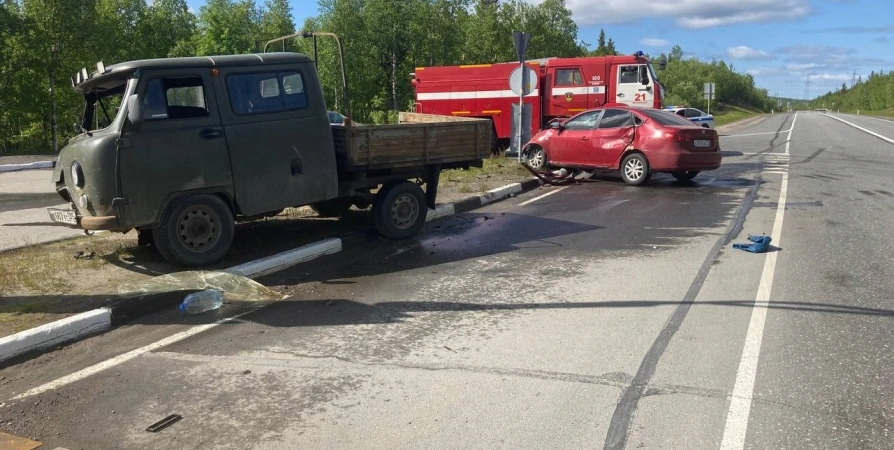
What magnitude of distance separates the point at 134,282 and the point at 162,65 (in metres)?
2.19

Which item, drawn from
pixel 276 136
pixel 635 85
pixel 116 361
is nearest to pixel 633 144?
pixel 635 85

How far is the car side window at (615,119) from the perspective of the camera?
1355 cm

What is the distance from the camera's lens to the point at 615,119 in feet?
45.2

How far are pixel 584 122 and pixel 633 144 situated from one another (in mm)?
1336

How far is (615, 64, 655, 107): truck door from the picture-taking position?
771 inches

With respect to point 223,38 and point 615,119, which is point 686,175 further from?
point 223,38

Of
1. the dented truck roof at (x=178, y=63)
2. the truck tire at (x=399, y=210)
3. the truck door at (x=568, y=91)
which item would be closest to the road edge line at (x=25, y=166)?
the dented truck roof at (x=178, y=63)

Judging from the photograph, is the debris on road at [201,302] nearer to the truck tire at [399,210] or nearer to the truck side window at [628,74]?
the truck tire at [399,210]

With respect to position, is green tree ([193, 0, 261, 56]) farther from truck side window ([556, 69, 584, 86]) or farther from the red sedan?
the red sedan

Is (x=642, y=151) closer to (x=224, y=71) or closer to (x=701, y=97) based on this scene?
(x=224, y=71)

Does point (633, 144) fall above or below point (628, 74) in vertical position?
below

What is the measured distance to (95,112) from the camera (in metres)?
7.39

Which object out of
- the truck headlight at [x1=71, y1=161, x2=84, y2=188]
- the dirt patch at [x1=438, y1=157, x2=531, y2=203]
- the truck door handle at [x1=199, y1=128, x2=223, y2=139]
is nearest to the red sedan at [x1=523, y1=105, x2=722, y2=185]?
the dirt patch at [x1=438, y1=157, x2=531, y2=203]

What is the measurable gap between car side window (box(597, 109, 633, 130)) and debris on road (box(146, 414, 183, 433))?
37.5 ft
